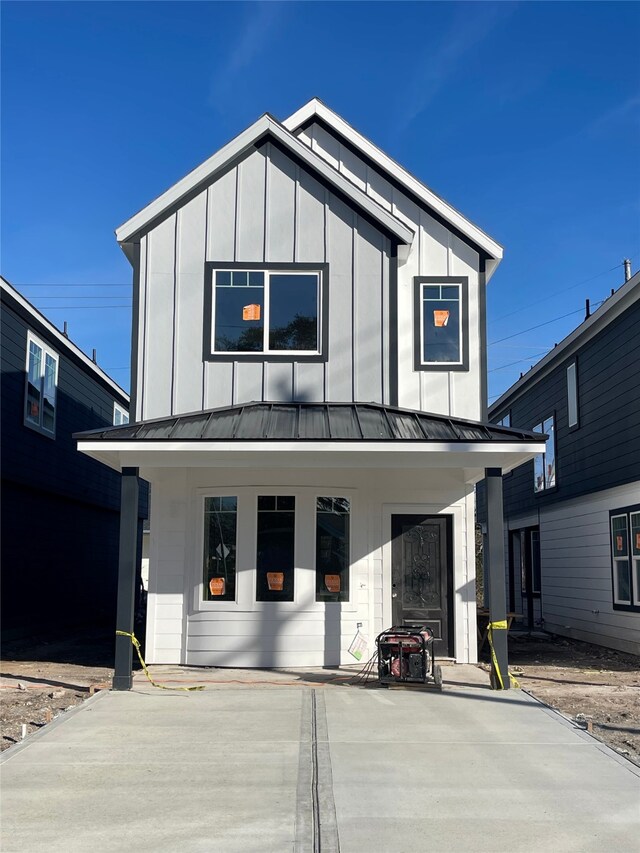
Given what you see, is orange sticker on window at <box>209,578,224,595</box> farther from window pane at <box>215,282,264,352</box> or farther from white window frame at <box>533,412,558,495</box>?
white window frame at <box>533,412,558,495</box>

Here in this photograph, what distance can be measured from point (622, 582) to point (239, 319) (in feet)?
26.2

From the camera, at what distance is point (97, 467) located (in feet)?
69.4

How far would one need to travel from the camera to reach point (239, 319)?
11.8 meters

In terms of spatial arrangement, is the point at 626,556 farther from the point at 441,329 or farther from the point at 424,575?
the point at 441,329

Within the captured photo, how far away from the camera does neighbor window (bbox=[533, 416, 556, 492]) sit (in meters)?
18.8

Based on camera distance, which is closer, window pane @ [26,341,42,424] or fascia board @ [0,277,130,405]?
fascia board @ [0,277,130,405]

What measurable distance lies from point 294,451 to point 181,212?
4404 millimetres

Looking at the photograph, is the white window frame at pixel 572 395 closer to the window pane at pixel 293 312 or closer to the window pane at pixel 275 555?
the window pane at pixel 293 312

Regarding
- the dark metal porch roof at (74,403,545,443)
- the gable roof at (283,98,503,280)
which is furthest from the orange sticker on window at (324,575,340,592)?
the gable roof at (283,98,503,280)

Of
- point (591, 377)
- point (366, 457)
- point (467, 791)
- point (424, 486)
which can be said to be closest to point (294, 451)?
point (366, 457)

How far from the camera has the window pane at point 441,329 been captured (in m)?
12.2

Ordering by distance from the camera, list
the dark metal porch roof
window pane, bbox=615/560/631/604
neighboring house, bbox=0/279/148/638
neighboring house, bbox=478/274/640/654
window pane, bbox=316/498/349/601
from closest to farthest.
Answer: the dark metal porch roof
window pane, bbox=316/498/349/601
neighboring house, bbox=478/274/640/654
window pane, bbox=615/560/631/604
neighboring house, bbox=0/279/148/638

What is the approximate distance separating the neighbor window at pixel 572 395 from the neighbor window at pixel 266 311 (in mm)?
7430

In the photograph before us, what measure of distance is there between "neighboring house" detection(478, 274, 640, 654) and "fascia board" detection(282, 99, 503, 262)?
2624 millimetres
